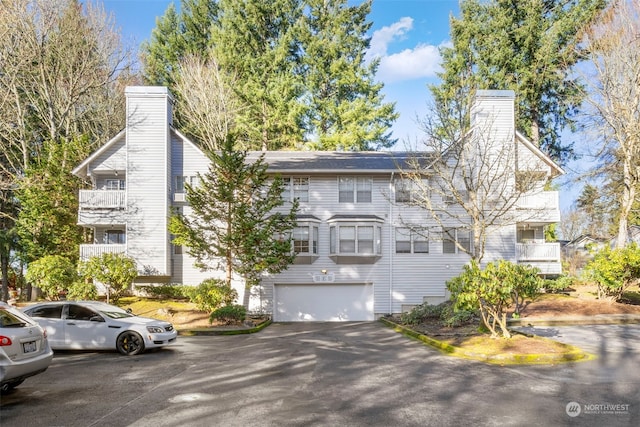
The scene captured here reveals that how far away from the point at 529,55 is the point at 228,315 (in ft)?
104

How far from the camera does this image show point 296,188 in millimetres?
24344

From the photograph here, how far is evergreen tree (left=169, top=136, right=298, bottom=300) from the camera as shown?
19.9 metres

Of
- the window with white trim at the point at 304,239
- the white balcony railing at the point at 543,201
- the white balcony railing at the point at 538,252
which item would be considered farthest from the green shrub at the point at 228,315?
the white balcony railing at the point at 543,201

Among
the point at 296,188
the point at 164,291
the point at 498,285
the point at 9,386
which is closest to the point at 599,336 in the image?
the point at 498,285

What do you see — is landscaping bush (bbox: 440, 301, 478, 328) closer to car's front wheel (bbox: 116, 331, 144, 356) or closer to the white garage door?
the white garage door

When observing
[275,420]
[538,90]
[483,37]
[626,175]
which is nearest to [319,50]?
[483,37]

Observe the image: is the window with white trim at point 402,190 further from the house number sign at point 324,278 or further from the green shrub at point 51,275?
the green shrub at point 51,275

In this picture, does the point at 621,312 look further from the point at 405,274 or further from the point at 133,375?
the point at 133,375

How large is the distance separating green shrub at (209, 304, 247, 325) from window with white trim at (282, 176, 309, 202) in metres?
7.17

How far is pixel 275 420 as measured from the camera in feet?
21.4

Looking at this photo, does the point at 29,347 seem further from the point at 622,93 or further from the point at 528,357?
the point at 622,93

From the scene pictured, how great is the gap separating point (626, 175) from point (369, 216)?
1471cm

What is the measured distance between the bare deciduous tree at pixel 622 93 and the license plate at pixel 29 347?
2674 centimetres

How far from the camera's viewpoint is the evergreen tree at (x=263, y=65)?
35625 mm
